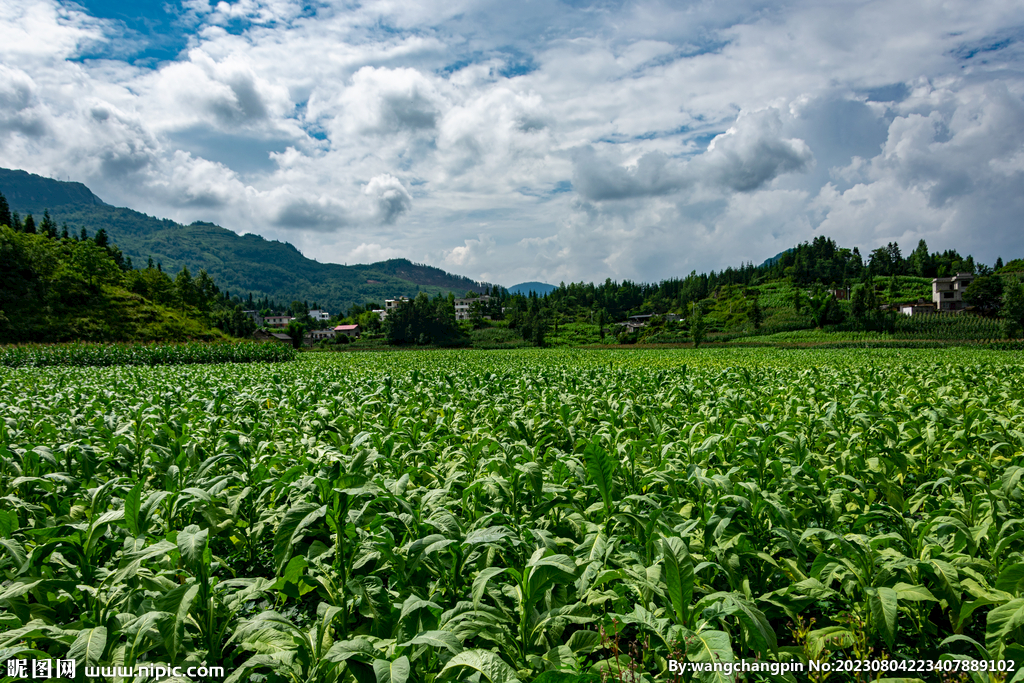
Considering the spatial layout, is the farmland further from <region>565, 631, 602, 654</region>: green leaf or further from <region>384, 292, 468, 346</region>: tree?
<region>384, 292, 468, 346</region>: tree

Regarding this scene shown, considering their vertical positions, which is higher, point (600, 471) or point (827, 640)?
point (600, 471)

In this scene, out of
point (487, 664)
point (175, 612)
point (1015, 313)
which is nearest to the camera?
point (487, 664)

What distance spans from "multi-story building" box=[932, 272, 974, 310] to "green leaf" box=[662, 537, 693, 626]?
411 ft

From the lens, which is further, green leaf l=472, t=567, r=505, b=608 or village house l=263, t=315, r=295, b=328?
village house l=263, t=315, r=295, b=328

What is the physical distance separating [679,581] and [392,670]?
4.82 ft

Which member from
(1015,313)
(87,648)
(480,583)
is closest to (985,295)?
(1015,313)

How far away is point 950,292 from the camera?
9750 centimetres

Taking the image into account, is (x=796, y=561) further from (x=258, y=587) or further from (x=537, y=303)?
(x=537, y=303)

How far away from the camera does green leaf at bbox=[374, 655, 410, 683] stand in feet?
5.99

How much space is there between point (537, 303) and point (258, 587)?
12071 centimetres

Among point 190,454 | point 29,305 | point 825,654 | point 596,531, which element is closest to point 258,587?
point 596,531

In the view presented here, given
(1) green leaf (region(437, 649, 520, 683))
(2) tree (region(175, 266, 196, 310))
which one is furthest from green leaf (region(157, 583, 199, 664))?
(2) tree (region(175, 266, 196, 310))

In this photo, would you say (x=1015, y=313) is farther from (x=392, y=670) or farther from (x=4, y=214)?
(x=4, y=214)

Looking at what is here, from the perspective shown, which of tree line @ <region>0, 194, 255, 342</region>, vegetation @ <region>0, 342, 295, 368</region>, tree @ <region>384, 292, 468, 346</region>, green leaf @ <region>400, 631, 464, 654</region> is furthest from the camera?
tree @ <region>384, 292, 468, 346</region>
